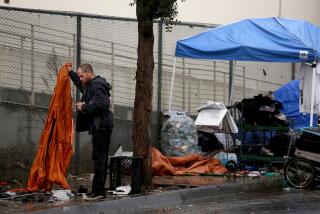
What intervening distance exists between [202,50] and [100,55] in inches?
78.4

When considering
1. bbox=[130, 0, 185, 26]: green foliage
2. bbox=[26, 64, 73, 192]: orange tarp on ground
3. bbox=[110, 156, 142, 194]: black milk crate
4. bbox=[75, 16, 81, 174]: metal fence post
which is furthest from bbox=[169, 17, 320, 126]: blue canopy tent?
bbox=[26, 64, 73, 192]: orange tarp on ground

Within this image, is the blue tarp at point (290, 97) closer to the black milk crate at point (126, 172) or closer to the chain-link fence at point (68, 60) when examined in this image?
the chain-link fence at point (68, 60)

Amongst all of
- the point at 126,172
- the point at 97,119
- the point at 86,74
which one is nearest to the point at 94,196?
the point at 126,172

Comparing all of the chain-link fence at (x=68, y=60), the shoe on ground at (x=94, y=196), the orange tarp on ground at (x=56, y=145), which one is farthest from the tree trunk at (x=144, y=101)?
the chain-link fence at (x=68, y=60)

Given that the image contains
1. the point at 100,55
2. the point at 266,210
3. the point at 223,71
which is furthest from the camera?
the point at 223,71

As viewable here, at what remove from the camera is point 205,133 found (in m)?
15.0

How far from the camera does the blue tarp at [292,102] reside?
1691cm

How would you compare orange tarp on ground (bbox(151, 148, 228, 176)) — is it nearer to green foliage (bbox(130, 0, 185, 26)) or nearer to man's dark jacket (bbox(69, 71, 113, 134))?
man's dark jacket (bbox(69, 71, 113, 134))

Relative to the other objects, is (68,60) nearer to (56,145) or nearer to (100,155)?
(56,145)

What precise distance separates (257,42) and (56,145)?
525 centimetres

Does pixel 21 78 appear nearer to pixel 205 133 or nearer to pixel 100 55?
pixel 100 55

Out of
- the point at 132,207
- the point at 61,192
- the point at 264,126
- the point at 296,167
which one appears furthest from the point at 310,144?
the point at 61,192

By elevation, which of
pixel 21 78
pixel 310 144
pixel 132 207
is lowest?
pixel 132 207

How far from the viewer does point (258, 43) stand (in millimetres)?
14430
